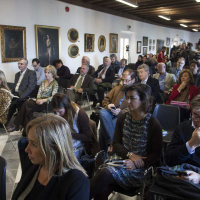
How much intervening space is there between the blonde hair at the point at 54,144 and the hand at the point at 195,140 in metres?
0.91

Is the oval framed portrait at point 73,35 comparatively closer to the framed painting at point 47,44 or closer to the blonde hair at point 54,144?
the framed painting at point 47,44

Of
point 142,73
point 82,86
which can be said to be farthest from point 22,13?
point 142,73

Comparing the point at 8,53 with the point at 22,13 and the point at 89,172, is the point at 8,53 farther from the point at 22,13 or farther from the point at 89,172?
the point at 89,172

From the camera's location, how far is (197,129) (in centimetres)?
165

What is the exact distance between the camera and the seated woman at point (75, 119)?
92.3 inches

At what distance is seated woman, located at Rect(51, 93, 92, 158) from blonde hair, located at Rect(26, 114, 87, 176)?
1115 mm

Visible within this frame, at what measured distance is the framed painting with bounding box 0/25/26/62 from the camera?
19.0ft

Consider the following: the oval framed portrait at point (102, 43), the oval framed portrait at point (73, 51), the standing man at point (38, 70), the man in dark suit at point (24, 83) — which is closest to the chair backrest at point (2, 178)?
the man in dark suit at point (24, 83)

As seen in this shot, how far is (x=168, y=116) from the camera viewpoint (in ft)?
9.91

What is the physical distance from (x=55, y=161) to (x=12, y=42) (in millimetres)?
5522

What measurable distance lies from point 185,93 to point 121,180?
252 centimetres

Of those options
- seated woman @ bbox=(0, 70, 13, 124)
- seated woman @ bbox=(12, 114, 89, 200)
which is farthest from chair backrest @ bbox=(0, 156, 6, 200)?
seated woman @ bbox=(0, 70, 13, 124)

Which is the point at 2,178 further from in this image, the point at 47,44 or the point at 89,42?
the point at 89,42

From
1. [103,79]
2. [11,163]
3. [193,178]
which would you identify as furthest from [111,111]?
[103,79]
